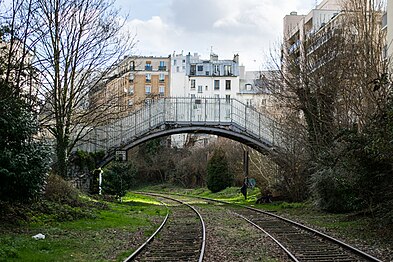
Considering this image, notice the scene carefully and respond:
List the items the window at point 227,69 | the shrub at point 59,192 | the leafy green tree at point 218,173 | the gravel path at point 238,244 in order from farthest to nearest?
the window at point 227,69 → the leafy green tree at point 218,173 → the shrub at point 59,192 → the gravel path at point 238,244

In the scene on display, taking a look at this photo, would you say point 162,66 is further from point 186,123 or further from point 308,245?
point 308,245

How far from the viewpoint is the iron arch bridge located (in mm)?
37969

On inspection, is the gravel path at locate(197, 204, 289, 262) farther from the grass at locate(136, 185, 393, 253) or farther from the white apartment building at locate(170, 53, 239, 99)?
the white apartment building at locate(170, 53, 239, 99)

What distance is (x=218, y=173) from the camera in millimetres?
53438

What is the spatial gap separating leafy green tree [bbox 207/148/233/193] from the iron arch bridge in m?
15.1

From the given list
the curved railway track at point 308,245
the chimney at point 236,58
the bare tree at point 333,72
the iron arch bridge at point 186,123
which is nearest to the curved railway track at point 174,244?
the curved railway track at point 308,245

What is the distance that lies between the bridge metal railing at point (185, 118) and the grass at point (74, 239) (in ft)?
53.3

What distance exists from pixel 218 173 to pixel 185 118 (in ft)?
51.6

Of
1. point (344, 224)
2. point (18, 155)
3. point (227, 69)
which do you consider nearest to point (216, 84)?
point (227, 69)

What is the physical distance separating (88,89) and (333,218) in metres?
14.8

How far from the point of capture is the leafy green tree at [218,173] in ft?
175

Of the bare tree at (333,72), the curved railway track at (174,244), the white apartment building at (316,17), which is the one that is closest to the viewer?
the curved railway track at (174,244)

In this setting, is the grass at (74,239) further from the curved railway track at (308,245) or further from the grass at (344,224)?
the grass at (344,224)

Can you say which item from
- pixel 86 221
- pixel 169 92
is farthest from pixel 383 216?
pixel 169 92
